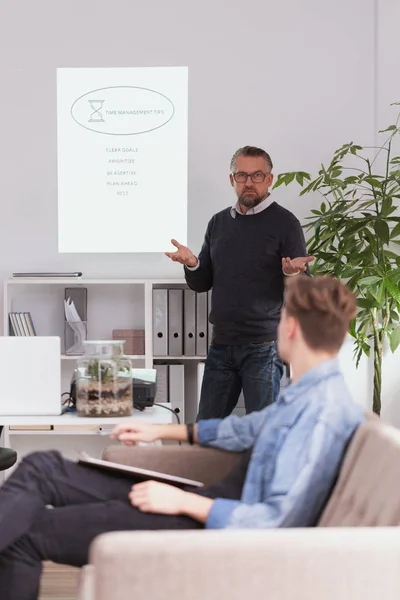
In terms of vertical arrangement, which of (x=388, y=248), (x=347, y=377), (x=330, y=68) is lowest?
(x=347, y=377)

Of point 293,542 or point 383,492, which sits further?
point 383,492

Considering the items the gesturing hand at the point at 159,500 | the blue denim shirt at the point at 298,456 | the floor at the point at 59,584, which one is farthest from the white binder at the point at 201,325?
the gesturing hand at the point at 159,500

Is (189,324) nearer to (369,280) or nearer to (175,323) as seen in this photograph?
(175,323)

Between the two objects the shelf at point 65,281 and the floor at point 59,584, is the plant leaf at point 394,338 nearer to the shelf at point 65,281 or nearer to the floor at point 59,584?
the shelf at point 65,281

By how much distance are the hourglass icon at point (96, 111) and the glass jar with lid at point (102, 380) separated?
244 cm

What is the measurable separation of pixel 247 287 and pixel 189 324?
0.99 m

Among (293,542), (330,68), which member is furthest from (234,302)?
(293,542)

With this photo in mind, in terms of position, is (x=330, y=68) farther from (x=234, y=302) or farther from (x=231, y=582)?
(x=231, y=582)

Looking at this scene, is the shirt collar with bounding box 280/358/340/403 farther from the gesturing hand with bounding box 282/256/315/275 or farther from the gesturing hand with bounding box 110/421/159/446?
the gesturing hand with bounding box 282/256/315/275

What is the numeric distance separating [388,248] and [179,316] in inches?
47.7

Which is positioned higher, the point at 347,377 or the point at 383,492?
the point at 383,492

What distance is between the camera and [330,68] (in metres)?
4.60

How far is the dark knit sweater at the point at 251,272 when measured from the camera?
3.42 meters

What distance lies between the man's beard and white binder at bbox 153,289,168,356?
1.03 meters
